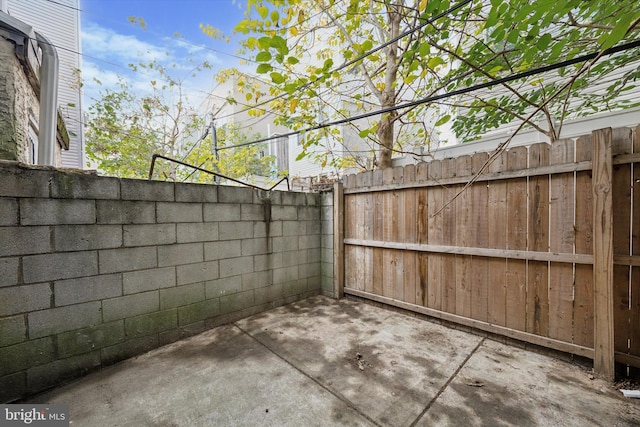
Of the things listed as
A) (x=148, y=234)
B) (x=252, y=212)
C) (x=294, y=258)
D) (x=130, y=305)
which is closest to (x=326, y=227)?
(x=294, y=258)

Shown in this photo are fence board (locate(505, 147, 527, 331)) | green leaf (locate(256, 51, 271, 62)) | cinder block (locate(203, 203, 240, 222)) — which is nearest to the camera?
green leaf (locate(256, 51, 271, 62))

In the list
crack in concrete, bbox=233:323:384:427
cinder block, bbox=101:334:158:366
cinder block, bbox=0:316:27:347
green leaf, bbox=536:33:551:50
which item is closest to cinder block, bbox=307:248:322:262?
crack in concrete, bbox=233:323:384:427

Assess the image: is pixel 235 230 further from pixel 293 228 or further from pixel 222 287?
pixel 293 228

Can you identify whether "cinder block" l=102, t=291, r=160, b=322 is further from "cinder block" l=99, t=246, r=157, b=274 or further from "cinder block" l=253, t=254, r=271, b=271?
"cinder block" l=253, t=254, r=271, b=271

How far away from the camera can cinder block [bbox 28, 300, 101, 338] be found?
175cm

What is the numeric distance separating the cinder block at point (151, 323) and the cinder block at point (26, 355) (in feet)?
1.50

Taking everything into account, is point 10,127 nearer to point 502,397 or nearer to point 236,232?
point 236,232

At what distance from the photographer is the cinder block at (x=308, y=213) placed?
11.9ft

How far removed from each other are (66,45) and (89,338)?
7831mm

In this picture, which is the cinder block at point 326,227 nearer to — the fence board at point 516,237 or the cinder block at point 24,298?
the fence board at point 516,237

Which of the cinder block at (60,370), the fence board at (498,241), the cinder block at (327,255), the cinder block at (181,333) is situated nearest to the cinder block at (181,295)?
the cinder block at (181,333)

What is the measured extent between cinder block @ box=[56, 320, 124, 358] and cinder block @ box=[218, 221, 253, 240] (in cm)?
116

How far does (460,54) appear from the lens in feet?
10.1

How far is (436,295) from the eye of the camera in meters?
2.76
